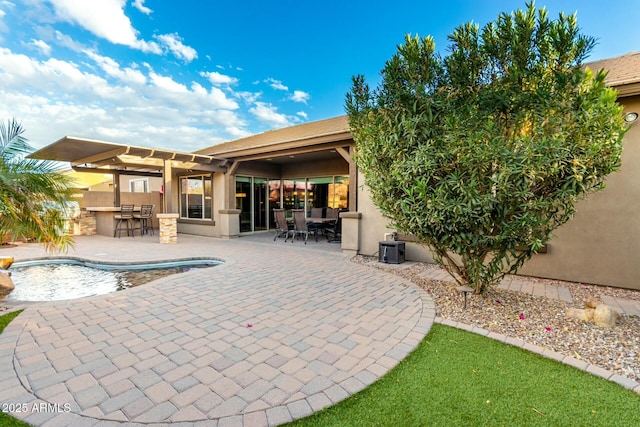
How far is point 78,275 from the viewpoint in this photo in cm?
611

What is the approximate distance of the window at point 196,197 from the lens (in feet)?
39.1

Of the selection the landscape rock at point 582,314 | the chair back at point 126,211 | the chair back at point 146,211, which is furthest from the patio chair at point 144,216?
the landscape rock at point 582,314

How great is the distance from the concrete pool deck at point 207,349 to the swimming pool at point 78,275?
3.22 feet

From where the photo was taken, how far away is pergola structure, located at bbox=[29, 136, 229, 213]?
26.1 feet

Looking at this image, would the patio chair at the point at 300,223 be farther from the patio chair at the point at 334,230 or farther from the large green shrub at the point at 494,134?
the large green shrub at the point at 494,134

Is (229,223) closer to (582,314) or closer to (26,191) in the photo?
(26,191)

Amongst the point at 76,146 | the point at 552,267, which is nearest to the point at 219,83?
the point at 76,146

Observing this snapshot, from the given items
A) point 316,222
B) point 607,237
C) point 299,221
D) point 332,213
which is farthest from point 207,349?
point 332,213

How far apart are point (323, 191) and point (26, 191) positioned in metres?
9.44

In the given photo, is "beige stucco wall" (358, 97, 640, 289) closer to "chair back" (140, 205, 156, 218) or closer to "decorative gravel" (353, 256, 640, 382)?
"decorative gravel" (353, 256, 640, 382)

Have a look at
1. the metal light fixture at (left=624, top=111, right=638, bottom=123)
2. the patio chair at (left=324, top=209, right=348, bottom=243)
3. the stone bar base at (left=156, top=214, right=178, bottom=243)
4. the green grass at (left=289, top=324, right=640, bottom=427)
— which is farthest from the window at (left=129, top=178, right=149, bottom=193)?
the metal light fixture at (left=624, top=111, right=638, bottom=123)

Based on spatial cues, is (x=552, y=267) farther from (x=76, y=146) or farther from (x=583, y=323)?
(x=76, y=146)

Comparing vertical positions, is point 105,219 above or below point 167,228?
above

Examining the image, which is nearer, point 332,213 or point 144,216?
point 332,213
